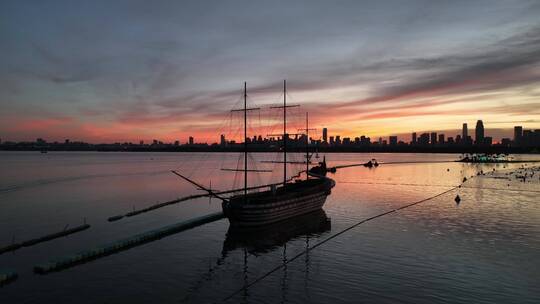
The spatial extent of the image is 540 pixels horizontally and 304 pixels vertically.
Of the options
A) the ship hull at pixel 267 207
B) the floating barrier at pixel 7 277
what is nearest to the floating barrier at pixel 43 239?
the floating barrier at pixel 7 277

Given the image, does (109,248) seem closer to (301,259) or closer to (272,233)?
(272,233)

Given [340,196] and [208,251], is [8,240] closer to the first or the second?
[208,251]

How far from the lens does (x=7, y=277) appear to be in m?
23.1

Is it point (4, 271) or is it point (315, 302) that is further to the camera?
point (4, 271)

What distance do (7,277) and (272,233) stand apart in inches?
839

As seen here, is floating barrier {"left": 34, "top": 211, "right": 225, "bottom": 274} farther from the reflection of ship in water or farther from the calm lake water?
the reflection of ship in water

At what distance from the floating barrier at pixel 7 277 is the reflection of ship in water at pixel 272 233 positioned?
14.2 meters

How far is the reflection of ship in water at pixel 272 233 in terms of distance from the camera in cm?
3172

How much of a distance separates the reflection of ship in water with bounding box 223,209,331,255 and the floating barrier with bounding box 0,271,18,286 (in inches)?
560

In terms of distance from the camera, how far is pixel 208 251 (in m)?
30.3

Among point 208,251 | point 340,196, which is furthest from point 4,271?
point 340,196

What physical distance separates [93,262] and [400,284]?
2163cm

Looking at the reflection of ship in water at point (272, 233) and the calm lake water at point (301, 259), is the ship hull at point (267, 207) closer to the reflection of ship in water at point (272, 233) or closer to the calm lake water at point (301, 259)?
the reflection of ship in water at point (272, 233)

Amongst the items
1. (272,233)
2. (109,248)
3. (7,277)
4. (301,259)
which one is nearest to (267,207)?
(272,233)
